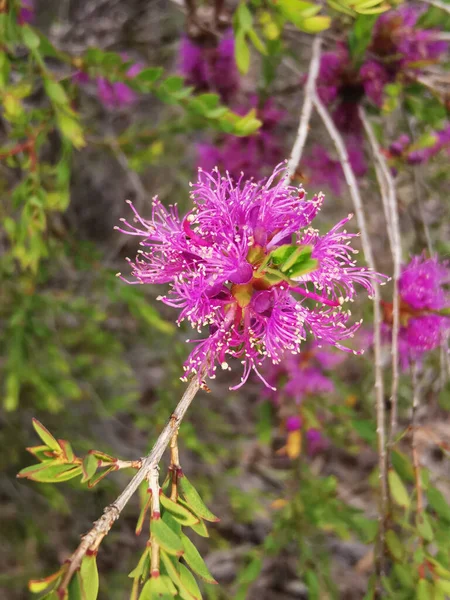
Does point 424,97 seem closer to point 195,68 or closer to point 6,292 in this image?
point 195,68

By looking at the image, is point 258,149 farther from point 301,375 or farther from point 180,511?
point 180,511

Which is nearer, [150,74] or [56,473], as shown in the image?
[56,473]

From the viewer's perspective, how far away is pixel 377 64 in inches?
70.0

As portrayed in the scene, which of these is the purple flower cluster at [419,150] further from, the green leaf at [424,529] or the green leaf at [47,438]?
the green leaf at [47,438]

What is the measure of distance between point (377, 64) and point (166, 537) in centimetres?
160

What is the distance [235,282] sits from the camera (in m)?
0.97

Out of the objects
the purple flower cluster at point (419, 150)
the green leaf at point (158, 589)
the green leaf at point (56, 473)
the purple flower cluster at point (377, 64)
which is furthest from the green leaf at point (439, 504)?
the purple flower cluster at point (377, 64)

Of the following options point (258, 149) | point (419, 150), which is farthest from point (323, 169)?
point (419, 150)

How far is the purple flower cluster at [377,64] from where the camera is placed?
1.76 metres

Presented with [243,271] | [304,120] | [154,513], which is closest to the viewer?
[154,513]

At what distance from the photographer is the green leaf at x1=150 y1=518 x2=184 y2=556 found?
2.59 feet

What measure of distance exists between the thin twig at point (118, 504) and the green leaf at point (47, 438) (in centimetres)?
13

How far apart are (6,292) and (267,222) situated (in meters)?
1.77

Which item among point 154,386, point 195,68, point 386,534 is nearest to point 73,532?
point 154,386
